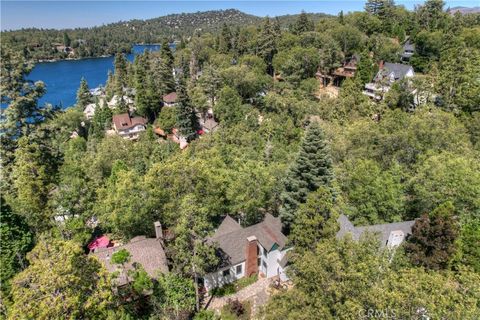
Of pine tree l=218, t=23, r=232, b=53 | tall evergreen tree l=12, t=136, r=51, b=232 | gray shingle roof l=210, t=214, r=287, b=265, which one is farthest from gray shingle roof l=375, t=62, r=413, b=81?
tall evergreen tree l=12, t=136, r=51, b=232

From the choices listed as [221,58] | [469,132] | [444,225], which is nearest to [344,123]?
[469,132]

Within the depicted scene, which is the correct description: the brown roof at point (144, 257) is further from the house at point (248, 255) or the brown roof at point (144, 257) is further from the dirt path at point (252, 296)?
the dirt path at point (252, 296)

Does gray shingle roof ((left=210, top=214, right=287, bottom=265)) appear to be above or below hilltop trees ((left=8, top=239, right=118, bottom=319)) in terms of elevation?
below

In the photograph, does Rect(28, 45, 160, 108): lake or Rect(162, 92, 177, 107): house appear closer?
Rect(162, 92, 177, 107): house

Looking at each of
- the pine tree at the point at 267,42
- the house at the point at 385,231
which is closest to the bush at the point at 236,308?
the house at the point at 385,231

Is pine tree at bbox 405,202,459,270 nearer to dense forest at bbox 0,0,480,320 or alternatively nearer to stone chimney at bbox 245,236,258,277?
dense forest at bbox 0,0,480,320

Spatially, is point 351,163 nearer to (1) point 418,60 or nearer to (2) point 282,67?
(2) point 282,67

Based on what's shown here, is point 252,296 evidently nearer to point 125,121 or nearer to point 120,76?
point 125,121
